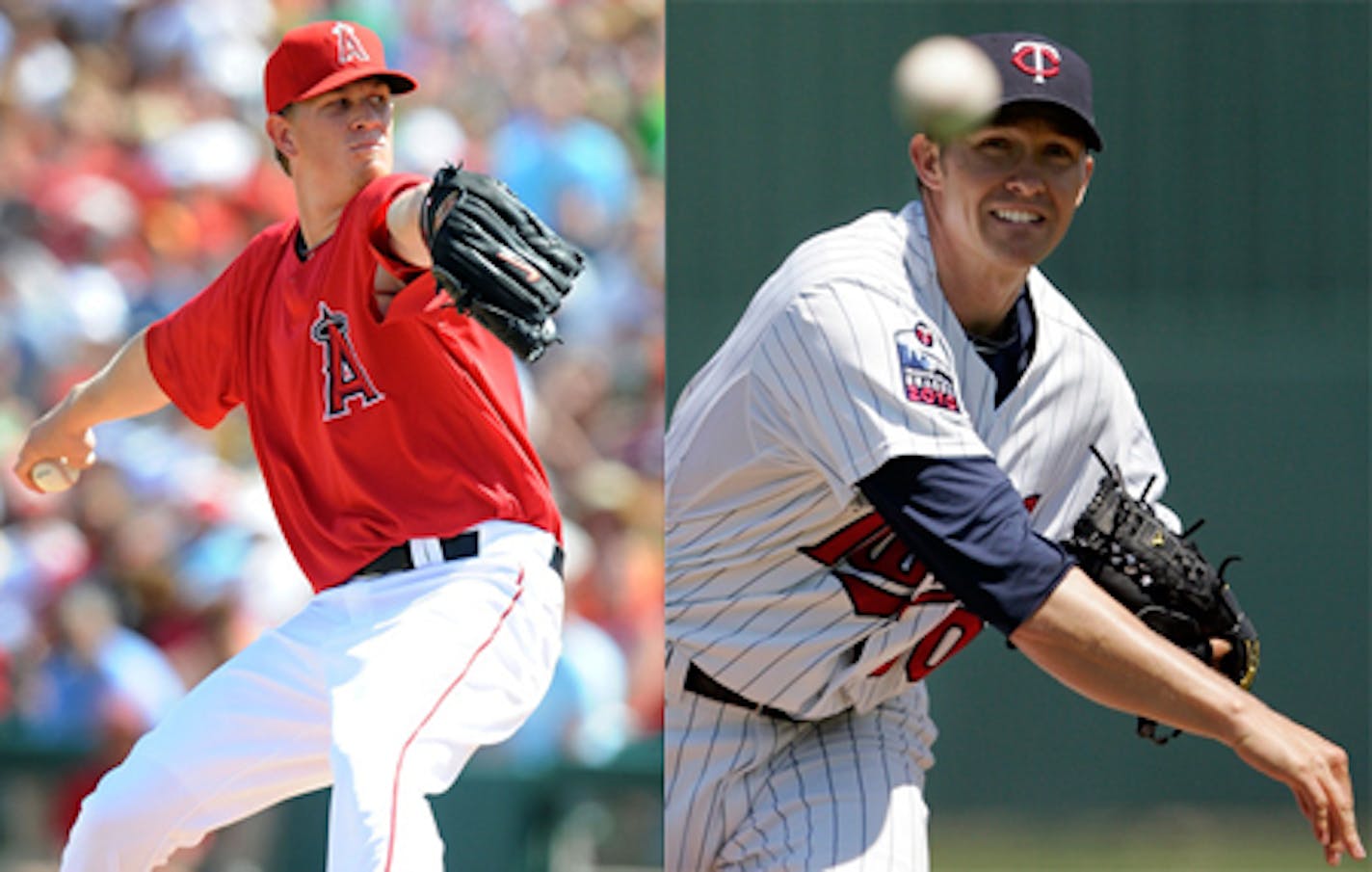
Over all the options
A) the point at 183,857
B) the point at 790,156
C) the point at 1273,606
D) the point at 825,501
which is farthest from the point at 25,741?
the point at 1273,606

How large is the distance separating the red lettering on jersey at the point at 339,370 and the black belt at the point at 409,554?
18cm

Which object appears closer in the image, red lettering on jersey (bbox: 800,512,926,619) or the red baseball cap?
the red baseball cap

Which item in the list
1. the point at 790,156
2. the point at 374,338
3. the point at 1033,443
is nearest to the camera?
the point at 374,338

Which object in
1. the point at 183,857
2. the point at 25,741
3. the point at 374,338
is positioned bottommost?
the point at 183,857

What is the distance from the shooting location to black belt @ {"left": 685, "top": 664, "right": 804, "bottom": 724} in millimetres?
2650

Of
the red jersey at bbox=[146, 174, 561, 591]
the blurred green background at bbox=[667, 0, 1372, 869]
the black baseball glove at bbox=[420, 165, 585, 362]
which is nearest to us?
the black baseball glove at bbox=[420, 165, 585, 362]

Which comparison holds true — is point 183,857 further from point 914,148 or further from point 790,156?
point 790,156

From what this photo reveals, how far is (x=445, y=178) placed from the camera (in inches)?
76.2

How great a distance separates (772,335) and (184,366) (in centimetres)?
80

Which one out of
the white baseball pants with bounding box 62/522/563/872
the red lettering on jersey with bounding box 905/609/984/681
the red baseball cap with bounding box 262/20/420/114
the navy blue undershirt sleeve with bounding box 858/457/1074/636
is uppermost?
the red baseball cap with bounding box 262/20/420/114

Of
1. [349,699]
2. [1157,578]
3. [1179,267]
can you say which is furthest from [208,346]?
[1179,267]

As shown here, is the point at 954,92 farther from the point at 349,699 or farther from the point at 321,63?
the point at 349,699

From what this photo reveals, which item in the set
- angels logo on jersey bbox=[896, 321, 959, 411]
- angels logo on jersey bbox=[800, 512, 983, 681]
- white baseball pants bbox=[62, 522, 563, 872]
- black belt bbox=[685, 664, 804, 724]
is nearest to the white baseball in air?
white baseball pants bbox=[62, 522, 563, 872]

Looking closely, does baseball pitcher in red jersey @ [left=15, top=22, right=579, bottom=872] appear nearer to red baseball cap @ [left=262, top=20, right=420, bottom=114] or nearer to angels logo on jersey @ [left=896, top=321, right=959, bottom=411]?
red baseball cap @ [left=262, top=20, right=420, bottom=114]
